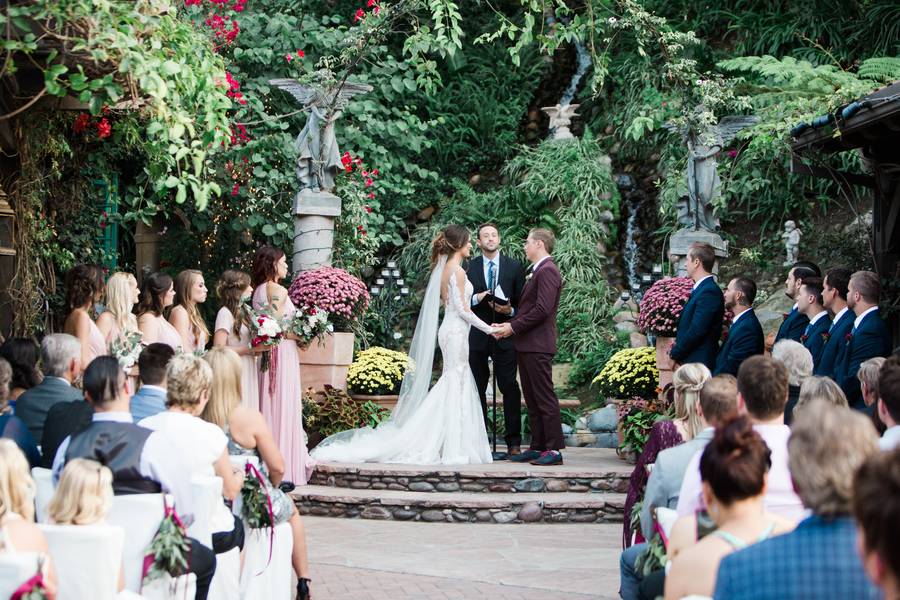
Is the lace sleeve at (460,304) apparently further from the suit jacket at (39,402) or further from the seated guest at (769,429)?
the seated guest at (769,429)

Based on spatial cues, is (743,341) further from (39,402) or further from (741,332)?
(39,402)

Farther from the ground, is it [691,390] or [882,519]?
[691,390]

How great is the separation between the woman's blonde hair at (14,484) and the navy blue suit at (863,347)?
504 centimetres

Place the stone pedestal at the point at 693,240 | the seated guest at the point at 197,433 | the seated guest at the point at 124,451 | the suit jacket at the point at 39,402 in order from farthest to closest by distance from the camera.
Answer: the stone pedestal at the point at 693,240 → the suit jacket at the point at 39,402 → the seated guest at the point at 197,433 → the seated guest at the point at 124,451

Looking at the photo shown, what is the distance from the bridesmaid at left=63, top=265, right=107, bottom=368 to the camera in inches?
292

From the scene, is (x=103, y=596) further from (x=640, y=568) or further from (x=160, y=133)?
(x=160, y=133)

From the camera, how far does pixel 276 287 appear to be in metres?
9.47

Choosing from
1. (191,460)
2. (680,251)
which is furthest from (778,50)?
(191,460)

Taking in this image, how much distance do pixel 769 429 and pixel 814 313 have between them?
371 cm

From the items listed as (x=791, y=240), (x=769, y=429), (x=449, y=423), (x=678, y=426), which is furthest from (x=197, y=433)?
(x=791, y=240)

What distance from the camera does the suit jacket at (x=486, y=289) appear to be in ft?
33.8

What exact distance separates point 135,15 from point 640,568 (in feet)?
11.9

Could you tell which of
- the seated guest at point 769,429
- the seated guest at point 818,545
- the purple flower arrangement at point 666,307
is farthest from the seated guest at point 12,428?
the purple flower arrangement at point 666,307

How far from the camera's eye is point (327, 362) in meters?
11.0
